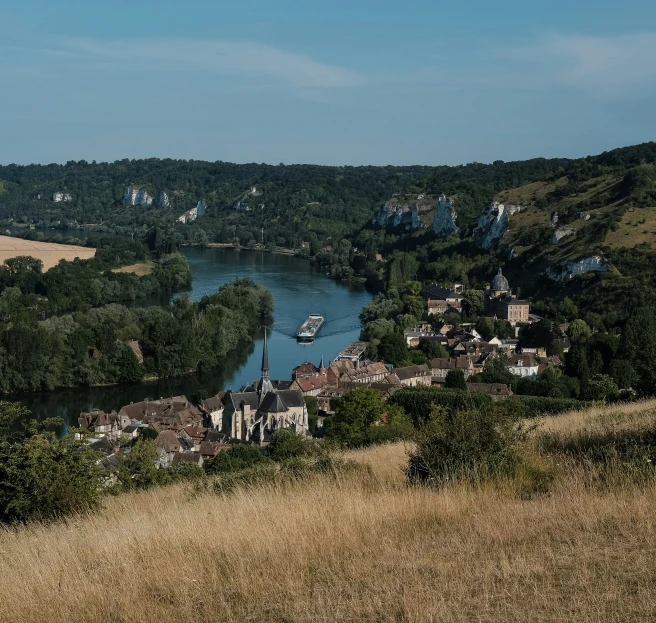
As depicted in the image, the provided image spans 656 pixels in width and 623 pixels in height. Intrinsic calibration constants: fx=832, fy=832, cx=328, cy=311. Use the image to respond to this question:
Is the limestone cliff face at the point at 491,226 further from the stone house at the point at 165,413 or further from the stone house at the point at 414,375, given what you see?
the stone house at the point at 165,413

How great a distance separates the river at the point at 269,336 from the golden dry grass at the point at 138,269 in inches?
175

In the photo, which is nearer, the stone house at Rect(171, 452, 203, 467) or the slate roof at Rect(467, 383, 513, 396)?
the stone house at Rect(171, 452, 203, 467)

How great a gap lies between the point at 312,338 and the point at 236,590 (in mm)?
43592

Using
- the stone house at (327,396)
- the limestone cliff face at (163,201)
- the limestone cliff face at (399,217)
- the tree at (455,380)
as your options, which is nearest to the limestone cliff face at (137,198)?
the limestone cliff face at (163,201)

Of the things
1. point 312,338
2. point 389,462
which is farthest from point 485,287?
point 389,462

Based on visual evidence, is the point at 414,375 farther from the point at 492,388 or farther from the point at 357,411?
the point at 357,411

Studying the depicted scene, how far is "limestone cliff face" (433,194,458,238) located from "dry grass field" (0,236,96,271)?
38.8 metres

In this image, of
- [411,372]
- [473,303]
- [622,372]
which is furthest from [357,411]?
[473,303]

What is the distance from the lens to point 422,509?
555 centimetres

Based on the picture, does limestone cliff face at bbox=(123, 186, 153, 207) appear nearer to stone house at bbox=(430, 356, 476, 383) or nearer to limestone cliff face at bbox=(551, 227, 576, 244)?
limestone cliff face at bbox=(551, 227, 576, 244)

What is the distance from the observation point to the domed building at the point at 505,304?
53213 mm

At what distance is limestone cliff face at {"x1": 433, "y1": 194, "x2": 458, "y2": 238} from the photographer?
94.2 metres

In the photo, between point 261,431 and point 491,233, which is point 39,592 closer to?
point 261,431

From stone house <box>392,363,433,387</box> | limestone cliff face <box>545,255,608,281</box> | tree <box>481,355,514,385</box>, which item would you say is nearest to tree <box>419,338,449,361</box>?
stone house <box>392,363,433,387</box>
